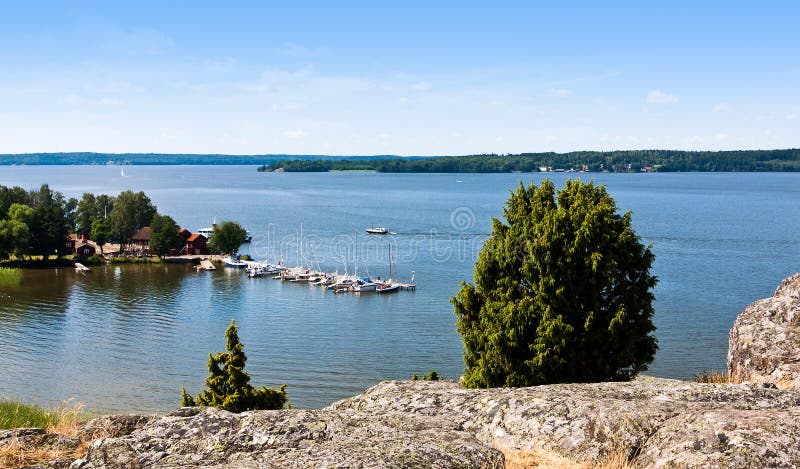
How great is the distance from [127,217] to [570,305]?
87610 mm

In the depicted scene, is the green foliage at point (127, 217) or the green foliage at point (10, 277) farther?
the green foliage at point (127, 217)

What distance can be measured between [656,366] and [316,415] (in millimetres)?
37443

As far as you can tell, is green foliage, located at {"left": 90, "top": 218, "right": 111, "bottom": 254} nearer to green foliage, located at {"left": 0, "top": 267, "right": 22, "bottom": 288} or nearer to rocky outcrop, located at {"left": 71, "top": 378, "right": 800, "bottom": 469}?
green foliage, located at {"left": 0, "top": 267, "right": 22, "bottom": 288}

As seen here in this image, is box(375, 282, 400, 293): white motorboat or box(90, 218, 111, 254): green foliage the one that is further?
box(90, 218, 111, 254): green foliage

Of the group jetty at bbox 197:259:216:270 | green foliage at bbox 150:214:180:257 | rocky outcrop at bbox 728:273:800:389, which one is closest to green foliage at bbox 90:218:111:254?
green foliage at bbox 150:214:180:257

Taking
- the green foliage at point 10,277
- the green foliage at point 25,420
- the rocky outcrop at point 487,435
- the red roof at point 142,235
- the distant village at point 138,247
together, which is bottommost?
the green foliage at point 10,277

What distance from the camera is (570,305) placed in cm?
1859

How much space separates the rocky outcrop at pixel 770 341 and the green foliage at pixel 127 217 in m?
92.0

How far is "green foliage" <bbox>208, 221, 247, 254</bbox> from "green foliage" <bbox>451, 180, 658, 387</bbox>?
77333 mm

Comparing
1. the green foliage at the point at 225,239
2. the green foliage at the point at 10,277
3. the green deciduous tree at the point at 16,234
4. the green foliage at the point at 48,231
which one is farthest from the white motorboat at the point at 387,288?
the green deciduous tree at the point at 16,234

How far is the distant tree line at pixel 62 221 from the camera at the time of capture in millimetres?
83188

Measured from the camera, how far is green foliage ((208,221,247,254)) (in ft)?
303

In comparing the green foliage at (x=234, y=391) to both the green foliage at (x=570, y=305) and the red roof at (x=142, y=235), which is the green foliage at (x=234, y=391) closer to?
Result: the green foliage at (x=570, y=305)

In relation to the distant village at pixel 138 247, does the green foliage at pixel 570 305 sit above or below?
above
